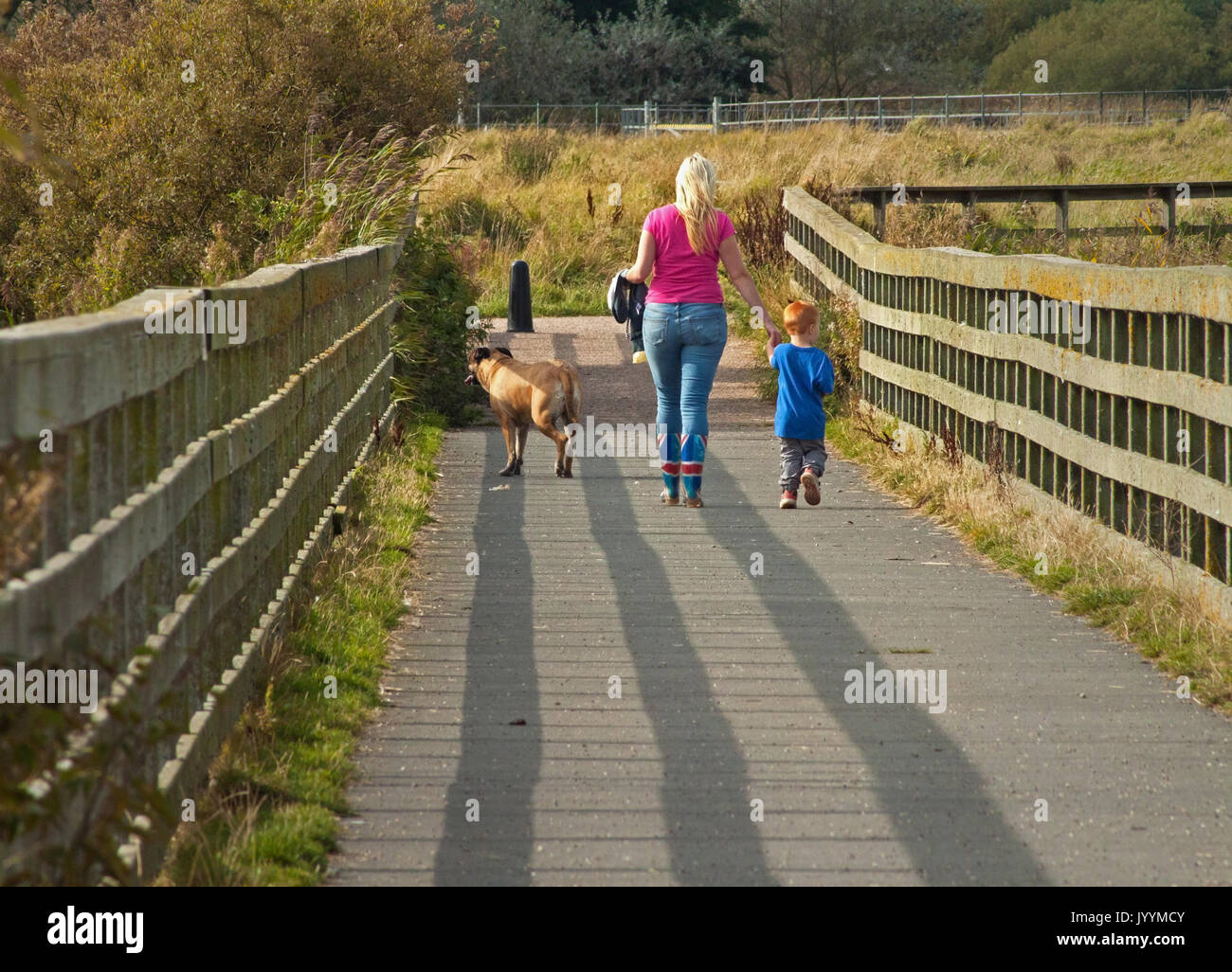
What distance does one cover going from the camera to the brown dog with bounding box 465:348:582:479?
401 inches

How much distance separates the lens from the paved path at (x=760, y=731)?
415cm

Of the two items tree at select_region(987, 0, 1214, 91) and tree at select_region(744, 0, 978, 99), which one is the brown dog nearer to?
tree at select_region(744, 0, 978, 99)

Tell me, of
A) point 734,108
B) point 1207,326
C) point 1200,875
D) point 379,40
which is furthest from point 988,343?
point 734,108

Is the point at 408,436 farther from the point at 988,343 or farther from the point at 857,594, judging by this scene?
the point at 857,594

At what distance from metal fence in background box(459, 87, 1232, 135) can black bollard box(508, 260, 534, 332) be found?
65.3 feet

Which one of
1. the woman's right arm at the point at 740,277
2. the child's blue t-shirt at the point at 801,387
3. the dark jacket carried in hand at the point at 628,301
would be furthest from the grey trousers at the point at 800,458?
the dark jacket carried in hand at the point at 628,301

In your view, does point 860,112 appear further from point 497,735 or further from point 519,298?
point 497,735

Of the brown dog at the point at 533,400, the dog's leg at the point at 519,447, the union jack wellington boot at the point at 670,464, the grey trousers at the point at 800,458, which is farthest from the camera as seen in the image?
the dog's leg at the point at 519,447

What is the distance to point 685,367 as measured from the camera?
9008mm

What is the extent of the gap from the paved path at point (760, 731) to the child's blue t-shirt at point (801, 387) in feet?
1.96

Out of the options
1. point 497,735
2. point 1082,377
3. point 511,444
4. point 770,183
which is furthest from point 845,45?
point 497,735

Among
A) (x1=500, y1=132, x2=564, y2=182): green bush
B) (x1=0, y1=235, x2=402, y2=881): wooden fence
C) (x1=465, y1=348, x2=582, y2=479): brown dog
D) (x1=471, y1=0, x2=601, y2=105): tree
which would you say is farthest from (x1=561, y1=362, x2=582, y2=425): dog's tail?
(x1=471, y1=0, x2=601, y2=105): tree

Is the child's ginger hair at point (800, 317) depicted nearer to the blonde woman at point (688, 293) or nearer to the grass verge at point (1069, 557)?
the blonde woman at point (688, 293)

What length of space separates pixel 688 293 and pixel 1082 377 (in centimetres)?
232
